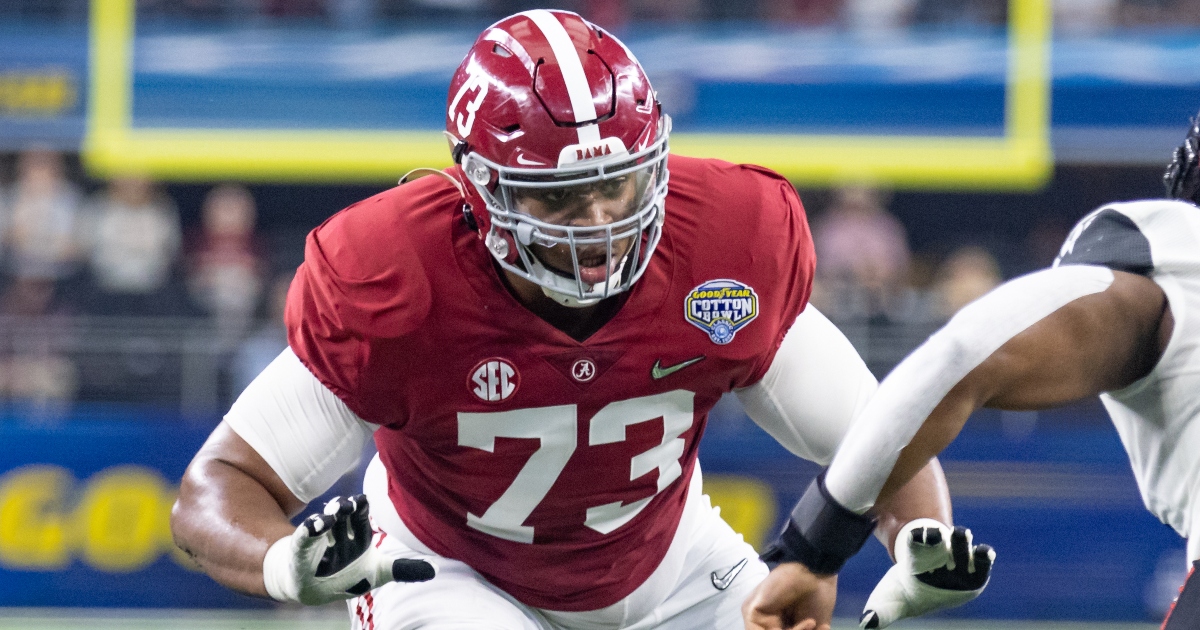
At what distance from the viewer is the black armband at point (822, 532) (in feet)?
6.71

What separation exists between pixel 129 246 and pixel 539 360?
5.79 metres

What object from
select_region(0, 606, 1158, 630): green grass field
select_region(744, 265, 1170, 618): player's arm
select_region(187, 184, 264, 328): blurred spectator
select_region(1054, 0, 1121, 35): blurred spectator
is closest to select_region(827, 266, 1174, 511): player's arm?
select_region(744, 265, 1170, 618): player's arm

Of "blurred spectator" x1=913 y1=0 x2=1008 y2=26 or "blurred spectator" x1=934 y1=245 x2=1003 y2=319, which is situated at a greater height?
"blurred spectator" x1=913 y1=0 x2=1008 y2=26

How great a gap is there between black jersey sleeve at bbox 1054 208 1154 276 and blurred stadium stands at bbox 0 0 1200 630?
4416 mm

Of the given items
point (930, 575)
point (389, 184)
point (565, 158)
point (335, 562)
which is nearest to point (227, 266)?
point (389, 184)

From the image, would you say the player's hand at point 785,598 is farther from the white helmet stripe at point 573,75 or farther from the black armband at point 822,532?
the white helmet stripe at point 573,75

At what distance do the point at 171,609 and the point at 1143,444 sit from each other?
16.9ft

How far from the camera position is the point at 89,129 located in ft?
29.2

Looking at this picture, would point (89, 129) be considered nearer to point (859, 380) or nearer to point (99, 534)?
point (99, 534)

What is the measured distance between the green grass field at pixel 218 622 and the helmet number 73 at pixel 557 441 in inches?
147

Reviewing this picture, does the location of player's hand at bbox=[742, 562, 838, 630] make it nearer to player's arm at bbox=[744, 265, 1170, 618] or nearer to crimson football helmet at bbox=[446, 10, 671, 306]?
player's arm at bbox=[744, 265, 1170, 618]

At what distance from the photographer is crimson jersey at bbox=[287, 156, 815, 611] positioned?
238 centimetres

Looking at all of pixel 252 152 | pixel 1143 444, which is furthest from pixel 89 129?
pixel 1143 444

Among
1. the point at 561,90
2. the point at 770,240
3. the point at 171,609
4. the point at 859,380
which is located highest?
the point at 561,90
